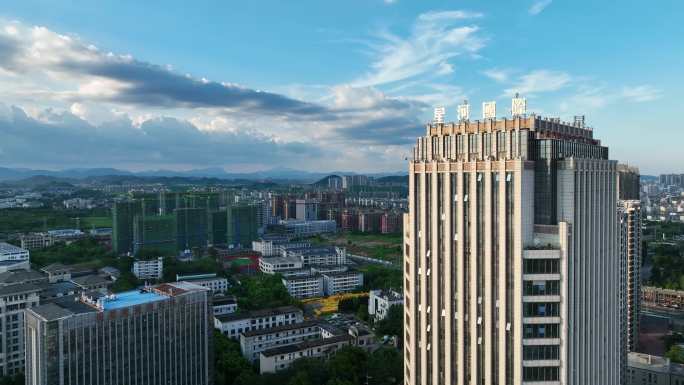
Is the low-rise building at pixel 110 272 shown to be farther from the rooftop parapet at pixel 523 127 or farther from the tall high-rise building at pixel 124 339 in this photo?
the rooftop parapet at pixel 523 127

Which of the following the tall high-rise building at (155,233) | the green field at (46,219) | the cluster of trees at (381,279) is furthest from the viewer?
the green field at (46,219)

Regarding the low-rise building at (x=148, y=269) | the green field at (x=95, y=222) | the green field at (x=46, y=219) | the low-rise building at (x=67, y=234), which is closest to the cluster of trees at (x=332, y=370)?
the low-rise building at (x=148, y=269)

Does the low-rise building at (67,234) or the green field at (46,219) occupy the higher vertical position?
the green field at (46,219)

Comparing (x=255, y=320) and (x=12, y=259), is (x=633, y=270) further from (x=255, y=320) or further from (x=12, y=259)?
(x=12, y=259)

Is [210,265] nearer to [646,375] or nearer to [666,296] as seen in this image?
[646,375]

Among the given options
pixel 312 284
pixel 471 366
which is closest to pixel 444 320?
pixel 471 366

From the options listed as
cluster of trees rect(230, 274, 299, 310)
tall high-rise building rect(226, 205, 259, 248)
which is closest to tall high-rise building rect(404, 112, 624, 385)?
cluster of trees rect(230, 274, 299, 310)
